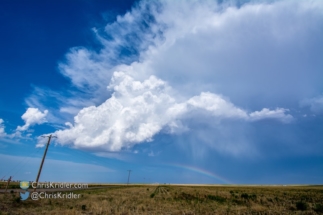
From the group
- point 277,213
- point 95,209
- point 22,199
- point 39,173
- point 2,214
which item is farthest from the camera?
point 39,173

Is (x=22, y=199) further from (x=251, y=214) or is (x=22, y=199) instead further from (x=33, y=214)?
(x=251, y=214)

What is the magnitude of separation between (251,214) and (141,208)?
35.4 ft

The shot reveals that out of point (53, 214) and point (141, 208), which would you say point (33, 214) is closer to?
point (53, 214)

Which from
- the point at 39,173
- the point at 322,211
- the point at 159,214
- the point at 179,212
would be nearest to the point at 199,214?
the point at 179,212

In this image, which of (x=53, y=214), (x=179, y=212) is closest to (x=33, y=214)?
(x=53, y=214)

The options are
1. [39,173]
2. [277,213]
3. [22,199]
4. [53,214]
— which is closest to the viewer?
[53,214]

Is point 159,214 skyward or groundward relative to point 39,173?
groundward

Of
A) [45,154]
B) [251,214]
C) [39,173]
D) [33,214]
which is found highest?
[45,154]

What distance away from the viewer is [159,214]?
19.6 meters

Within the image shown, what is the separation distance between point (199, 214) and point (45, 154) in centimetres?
2801

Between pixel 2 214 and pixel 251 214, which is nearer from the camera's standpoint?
pixel 2 214

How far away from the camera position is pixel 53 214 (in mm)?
18516

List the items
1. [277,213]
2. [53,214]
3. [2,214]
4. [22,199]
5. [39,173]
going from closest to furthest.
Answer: [2,214] → [53,214] → [277,213] → [22,199] → [39,173]

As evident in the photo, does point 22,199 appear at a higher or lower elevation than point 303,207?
lower
